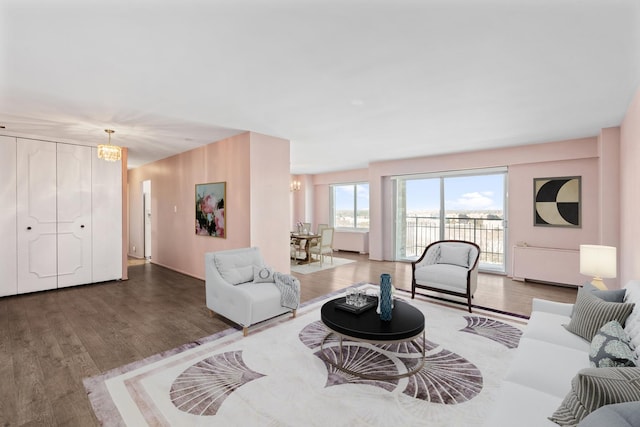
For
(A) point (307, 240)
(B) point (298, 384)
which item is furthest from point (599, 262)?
(A) point (307, 240)

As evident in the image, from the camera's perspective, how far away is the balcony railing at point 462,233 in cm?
629

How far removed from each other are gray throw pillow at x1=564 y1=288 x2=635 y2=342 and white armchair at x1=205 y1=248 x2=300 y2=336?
2690mm

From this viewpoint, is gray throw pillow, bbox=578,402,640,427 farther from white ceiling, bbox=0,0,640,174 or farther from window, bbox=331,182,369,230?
window, bbox=331,182,369,230

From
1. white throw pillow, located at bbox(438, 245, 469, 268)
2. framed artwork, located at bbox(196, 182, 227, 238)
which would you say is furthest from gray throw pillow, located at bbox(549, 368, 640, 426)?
framed artwork, located at bbox(196, 182, 227, 238)

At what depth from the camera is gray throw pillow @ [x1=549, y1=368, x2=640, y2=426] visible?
45.3 inches

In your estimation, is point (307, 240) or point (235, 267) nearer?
point (235, 267)

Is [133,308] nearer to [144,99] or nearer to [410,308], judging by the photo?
[144,99]

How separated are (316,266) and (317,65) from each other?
5087 millimetres

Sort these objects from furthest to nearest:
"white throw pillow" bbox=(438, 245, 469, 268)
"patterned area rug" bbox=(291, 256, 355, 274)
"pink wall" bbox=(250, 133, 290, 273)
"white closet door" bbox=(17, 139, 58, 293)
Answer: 1. "patterned area rug" bbox=(291, 256, 355, 274)
2. "pink wall" bbox=(250, 133, 290, 273)
3. "white closet door" bbox=(17, 139, 58, 293)
4. "white throw pillow" bbox=(438, 245, 469, 268)

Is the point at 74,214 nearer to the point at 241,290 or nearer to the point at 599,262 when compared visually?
the point at 241,290

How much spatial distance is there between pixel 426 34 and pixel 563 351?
240 cm

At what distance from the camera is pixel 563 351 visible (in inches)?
77.8

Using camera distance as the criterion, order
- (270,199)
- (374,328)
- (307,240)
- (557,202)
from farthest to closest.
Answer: (307,240) → (557,202) → (270,199) → (374,328)

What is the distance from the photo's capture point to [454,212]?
679 cm
